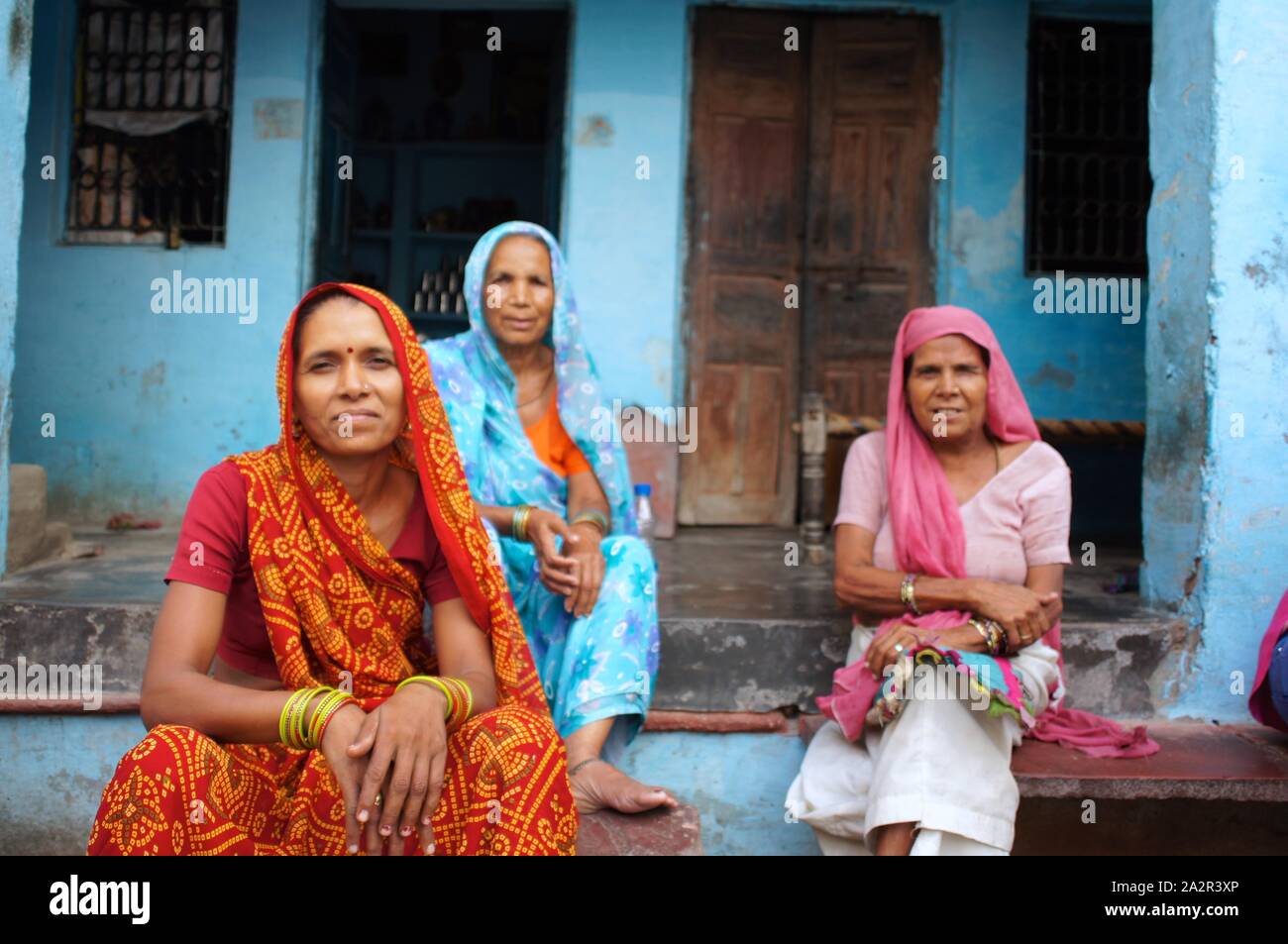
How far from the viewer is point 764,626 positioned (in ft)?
10.7

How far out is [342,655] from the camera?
2.13 m

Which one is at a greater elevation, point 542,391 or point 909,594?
point 542,391

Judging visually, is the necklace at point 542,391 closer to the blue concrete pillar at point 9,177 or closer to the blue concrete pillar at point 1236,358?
the blue concrete pillar at point 9,177

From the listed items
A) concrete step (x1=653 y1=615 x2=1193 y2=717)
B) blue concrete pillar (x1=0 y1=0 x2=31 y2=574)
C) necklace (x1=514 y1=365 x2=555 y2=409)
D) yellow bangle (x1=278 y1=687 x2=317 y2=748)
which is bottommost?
concrete step (x1=653 y1=615 x2=1193 y2=717)

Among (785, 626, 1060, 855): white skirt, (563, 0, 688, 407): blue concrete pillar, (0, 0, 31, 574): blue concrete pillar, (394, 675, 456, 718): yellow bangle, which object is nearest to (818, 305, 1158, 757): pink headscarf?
(785, 626, 1060, 855): white skirt

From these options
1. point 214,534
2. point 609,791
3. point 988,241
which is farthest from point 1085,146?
point 214,534

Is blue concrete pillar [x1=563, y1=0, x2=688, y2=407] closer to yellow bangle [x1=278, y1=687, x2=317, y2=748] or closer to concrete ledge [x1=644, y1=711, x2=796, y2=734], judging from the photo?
concrete ledge [x1=644, y1=711, x2=796, y2=734]

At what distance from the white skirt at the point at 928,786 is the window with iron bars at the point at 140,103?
4515mm

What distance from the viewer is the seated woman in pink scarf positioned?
2469 mm

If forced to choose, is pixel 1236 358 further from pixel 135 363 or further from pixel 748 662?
pixel 135 363

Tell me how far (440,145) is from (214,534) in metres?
6.64

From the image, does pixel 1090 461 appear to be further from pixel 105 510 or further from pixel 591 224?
pixel 105 510
